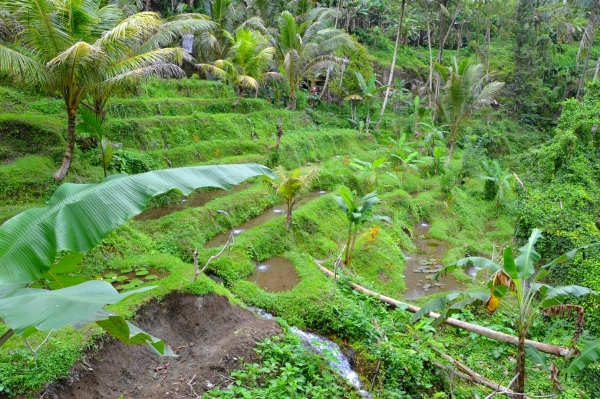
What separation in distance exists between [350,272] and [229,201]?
353 cm

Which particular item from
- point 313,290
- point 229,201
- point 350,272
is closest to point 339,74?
point 229,201

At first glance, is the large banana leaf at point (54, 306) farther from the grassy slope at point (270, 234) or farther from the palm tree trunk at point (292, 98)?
the palm tree trunk at point (292, 98)

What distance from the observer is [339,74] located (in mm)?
22500

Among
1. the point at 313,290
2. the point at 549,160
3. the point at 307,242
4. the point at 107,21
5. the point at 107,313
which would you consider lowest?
the point at 307,242

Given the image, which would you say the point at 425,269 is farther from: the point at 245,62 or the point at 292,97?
the point at 292,97

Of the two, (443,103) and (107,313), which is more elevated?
(107,313)

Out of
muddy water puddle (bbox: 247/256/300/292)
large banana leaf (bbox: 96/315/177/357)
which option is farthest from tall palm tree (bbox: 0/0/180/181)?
large banana leaf (bbox: 96/315/177/357)

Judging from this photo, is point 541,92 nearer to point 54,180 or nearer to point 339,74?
point 339,74

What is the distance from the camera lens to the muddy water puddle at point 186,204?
9.38 meters

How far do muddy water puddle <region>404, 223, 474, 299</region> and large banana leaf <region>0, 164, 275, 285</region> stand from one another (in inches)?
291

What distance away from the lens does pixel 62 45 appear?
710 centimetres

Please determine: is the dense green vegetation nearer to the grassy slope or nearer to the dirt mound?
the grassy slope

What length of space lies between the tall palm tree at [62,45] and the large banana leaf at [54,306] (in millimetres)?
5599

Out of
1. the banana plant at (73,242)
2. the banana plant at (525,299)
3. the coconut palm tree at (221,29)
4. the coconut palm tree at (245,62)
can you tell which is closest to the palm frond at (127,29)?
the banana plant at (73,242)
